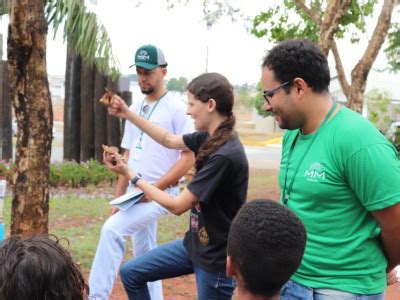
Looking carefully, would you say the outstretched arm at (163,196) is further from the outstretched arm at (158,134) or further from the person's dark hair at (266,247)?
the person's dark hair at (266,247)

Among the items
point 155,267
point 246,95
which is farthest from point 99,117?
Answer: point 246,95

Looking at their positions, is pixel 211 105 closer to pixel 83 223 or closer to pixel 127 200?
pixel 127 200

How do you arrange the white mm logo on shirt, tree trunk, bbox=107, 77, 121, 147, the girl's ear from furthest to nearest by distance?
tree trunk, bbox=107, 77, 121, 147 < the girl's ear < the white mm logo on shirt

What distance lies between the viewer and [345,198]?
279 cm

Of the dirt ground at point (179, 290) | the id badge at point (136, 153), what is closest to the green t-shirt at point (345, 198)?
Result: the id badge at point (136, 153)

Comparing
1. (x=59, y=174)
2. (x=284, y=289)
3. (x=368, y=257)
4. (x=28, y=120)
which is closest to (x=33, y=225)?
(x=28, y=120)

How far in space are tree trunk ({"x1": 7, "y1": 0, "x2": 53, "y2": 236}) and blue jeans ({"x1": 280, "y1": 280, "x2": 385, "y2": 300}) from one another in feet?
8.24

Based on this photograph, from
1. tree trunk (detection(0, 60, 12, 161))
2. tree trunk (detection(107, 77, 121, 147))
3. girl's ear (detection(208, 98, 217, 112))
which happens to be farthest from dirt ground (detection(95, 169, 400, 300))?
tree trunk (detection(0, 60, 12, 161))

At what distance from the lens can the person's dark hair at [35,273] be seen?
191cm

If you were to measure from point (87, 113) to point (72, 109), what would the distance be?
0.39 metres

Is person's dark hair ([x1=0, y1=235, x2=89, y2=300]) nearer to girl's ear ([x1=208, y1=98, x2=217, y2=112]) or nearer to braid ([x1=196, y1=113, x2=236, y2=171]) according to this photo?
braid ([x1=196, y1=113, x2=236, y2=171])

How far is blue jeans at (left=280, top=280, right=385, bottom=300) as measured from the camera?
283cm

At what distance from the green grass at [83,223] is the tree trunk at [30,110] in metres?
2.10

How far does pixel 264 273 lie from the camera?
7.67 feet
